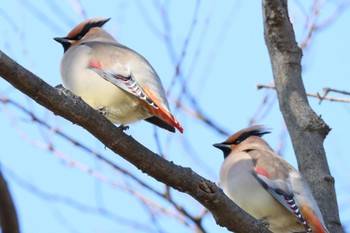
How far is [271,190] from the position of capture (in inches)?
152

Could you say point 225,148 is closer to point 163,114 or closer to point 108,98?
point 108,98

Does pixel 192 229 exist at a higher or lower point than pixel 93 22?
lower

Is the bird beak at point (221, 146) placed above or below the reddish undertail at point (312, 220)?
above

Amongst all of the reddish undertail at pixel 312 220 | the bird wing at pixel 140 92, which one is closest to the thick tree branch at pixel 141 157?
the bird wing at pixel 140 92

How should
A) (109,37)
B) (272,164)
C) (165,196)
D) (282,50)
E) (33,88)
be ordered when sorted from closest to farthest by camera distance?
1. (33,88)
2. (165,196)
3. (282,50)
4. (272,164)
5. (109,37)

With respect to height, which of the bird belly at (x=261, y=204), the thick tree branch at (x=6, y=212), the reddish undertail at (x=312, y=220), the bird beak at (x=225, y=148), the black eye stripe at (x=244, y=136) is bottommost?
the thick tree branch at (x=6, y=212)

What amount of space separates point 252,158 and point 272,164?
188mm

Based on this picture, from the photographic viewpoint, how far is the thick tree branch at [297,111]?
335 cm

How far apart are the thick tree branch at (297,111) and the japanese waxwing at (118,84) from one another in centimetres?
66

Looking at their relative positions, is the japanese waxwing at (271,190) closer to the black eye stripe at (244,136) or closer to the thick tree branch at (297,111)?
the thick tree branch at (297,111)

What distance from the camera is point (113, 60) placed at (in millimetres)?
3590

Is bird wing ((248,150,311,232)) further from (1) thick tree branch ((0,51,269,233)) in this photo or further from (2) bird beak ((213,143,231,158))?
(1) thick tree branch ((0,51,269,233))

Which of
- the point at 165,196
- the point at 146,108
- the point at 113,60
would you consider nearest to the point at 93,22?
the point at 113,60

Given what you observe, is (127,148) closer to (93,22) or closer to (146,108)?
(146,108)
